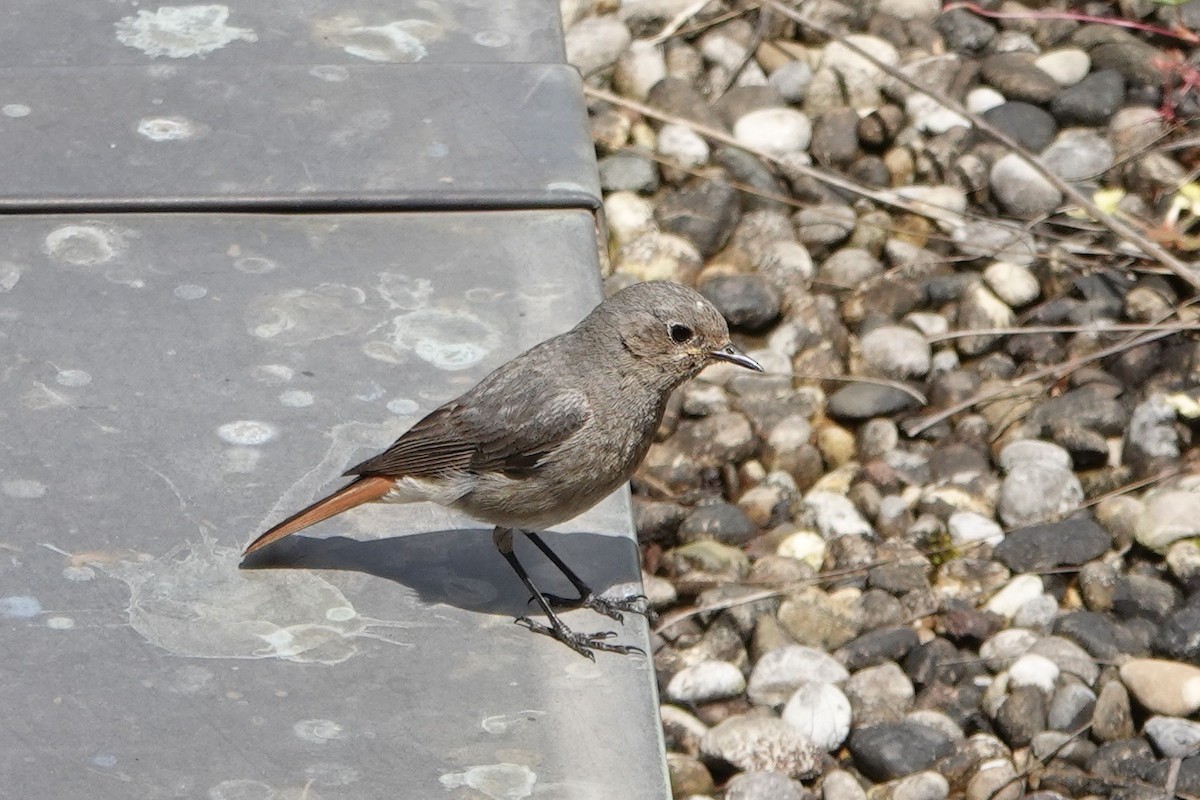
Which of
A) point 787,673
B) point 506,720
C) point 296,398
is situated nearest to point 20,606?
point 296,398

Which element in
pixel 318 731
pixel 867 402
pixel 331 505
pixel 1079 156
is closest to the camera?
pixel 318 731

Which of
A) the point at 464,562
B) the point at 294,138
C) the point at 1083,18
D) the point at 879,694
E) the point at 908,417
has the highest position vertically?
the point at 294,138

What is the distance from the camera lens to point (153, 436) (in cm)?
374

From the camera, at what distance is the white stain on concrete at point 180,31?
5.04 meters

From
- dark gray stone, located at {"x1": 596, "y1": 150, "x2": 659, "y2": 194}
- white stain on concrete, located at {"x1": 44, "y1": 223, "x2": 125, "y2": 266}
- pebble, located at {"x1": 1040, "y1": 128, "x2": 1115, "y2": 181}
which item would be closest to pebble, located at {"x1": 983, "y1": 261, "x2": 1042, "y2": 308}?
pebble, located at {"x1": 1040, "y1": 128, "x2": 1115, "y2": 181}

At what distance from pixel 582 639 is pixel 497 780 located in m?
0.48

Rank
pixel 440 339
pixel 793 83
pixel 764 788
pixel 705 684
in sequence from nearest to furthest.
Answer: pixel 440 339
pixel 764 788
pixel 705 684
pixel 793 83

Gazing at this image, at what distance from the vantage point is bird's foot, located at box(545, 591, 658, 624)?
3.62 meters

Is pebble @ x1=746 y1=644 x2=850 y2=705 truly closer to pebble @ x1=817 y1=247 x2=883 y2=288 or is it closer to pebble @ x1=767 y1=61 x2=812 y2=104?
pebble @ x1=817 y1=247 x2=883 y2=288

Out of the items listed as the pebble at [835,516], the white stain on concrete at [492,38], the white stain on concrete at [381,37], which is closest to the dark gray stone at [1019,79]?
the pebble at [835,516]

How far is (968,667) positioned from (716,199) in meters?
2.46

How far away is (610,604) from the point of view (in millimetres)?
3627

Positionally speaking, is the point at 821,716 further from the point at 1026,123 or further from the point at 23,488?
the point at 1026,123

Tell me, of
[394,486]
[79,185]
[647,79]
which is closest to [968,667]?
[394,486]
